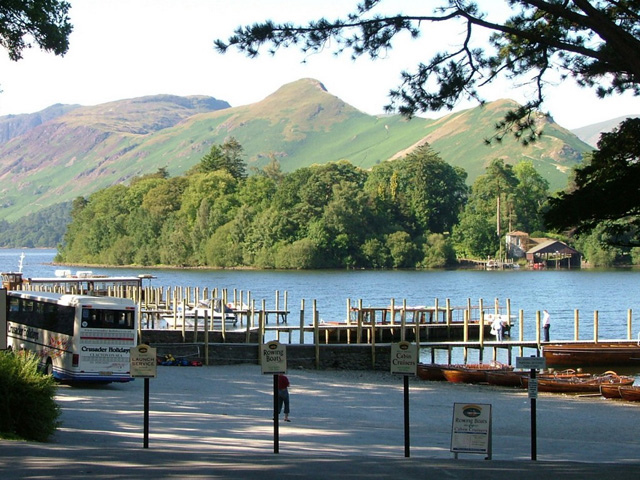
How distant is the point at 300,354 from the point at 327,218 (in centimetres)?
9944

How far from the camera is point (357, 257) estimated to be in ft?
458

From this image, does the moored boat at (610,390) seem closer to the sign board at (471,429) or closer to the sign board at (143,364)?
the sign board at (471,429)

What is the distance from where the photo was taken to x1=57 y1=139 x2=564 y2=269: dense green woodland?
138875 millimetres

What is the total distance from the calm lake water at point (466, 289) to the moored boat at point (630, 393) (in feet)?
81.1

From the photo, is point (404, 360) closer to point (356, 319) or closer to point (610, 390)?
point (610, 390)

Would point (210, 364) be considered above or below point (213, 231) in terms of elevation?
below

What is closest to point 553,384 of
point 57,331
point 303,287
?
point 57,331

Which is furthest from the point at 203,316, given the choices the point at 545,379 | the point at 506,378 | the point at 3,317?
the point at 3,317

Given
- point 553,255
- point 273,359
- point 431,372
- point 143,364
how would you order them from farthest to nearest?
point 553,255 < point 431,372 < point 273,359 < point 143,364

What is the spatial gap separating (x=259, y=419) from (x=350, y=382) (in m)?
11.0

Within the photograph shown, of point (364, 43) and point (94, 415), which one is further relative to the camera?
point (94, 415)

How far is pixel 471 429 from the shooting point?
50.3 feet

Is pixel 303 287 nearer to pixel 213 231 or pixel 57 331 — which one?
pixel 213 231

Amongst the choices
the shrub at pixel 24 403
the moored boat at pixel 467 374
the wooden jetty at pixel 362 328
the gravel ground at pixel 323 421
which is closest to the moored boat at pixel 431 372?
the moored boat at pixel 467 374
